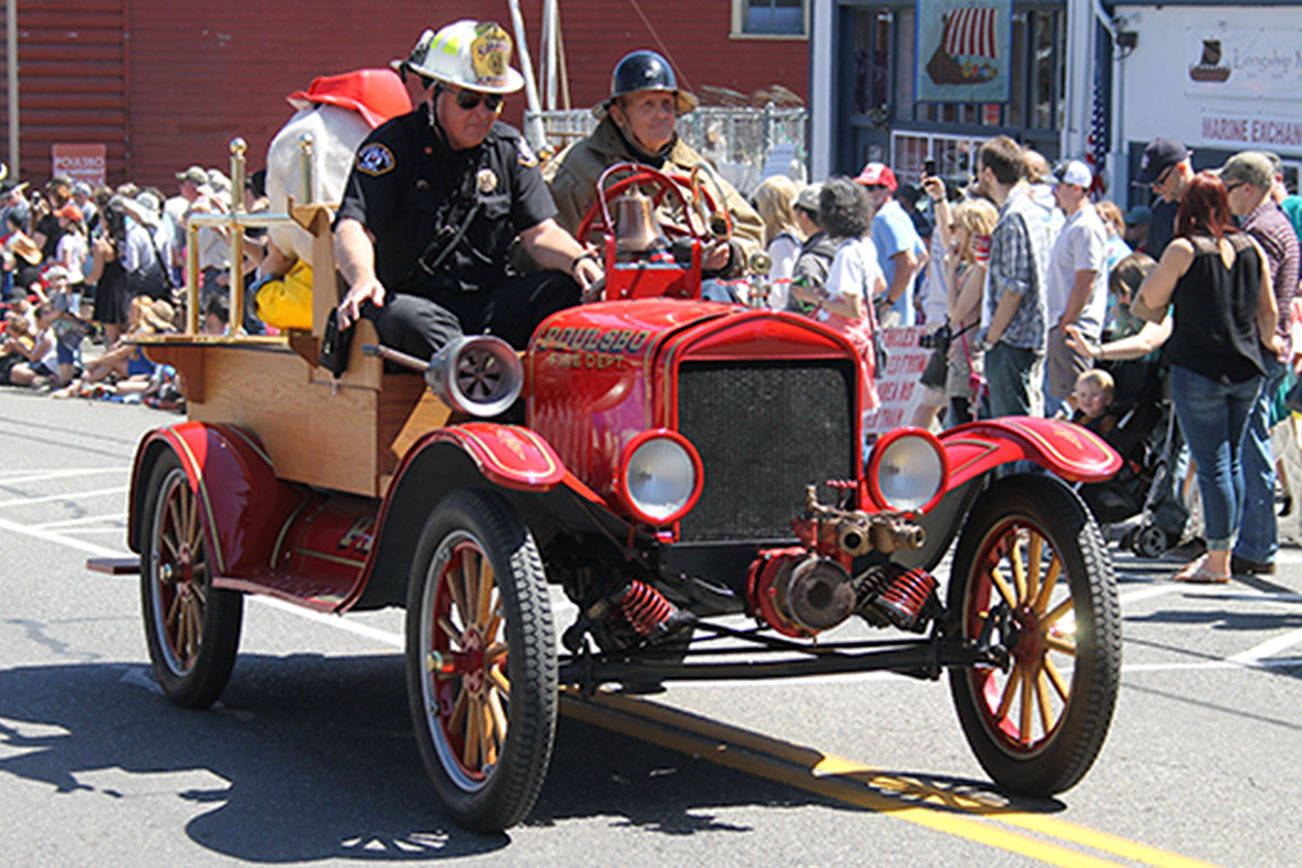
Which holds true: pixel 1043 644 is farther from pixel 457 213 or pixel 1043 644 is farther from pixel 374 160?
pixel 374 160

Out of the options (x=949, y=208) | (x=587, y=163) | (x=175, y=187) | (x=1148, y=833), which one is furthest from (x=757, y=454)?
(x=175, y=187)

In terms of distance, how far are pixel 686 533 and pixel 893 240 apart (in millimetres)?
6745

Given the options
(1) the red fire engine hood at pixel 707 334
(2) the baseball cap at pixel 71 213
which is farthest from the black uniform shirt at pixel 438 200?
(2) the baseball cap at pixel 71 213

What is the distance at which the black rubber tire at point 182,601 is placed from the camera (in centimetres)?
660

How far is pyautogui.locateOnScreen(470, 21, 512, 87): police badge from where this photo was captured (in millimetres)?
6234

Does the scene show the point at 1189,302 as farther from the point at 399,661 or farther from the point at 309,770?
→ the point at 309,770

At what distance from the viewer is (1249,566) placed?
9234mm

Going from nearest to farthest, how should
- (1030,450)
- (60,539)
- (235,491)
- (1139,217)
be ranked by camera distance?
(1030,450)
(235,491)
(60,539)
(1139,217)

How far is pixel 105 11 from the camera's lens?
2833 cm

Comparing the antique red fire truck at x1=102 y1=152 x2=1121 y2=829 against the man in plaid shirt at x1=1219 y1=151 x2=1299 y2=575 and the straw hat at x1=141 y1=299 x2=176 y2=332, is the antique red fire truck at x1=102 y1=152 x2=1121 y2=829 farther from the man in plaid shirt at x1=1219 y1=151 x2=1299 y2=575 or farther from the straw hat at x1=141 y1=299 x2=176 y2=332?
the straw hat at x1=141 y1=299 x2=176 y2=332

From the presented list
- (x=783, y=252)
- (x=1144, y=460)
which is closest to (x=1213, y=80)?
(x=783, y=252)

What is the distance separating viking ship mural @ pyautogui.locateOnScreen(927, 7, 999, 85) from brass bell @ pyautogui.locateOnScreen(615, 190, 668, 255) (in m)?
12.3

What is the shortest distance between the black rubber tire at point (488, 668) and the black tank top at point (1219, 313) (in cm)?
462

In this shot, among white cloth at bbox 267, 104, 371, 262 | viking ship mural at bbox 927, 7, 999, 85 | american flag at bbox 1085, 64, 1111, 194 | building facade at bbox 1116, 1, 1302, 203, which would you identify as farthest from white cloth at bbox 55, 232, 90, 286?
white cloth at bbox 267, 104, 371, 262
